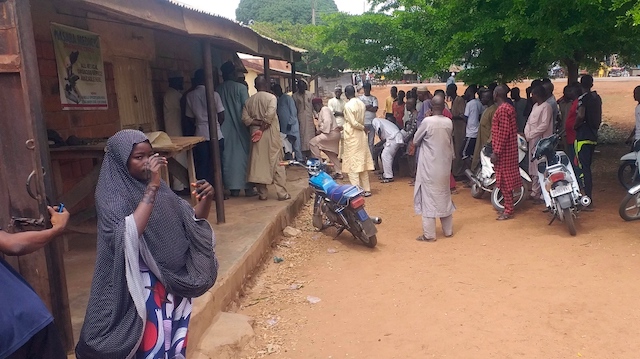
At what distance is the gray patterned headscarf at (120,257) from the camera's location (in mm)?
2301

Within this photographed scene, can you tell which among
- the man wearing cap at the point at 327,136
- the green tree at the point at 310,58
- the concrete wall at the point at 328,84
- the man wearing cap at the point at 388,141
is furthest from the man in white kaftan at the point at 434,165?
the concrete wall at the point at 328,84

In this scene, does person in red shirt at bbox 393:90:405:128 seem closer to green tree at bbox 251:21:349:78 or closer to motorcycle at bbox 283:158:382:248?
motorcycle at bbox 283:158:382:248

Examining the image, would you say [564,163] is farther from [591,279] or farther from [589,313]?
[589,313]

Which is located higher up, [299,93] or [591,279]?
[299,93]

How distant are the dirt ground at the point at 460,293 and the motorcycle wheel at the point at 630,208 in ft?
0.36

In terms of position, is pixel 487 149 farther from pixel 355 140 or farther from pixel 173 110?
pixel 173 110

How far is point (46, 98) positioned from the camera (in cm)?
A: 491

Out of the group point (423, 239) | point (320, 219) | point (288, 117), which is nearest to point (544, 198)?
point (423, 239)

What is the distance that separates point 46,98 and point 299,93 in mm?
7061

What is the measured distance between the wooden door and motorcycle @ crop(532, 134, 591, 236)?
5.12 m

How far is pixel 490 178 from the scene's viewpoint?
7809mm

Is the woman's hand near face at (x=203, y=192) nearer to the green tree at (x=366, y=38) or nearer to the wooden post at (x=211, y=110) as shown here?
the wooden post at (x=211, y=110)

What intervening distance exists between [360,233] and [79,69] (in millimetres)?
3533

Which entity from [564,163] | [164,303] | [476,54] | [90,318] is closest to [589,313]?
[564,163]
